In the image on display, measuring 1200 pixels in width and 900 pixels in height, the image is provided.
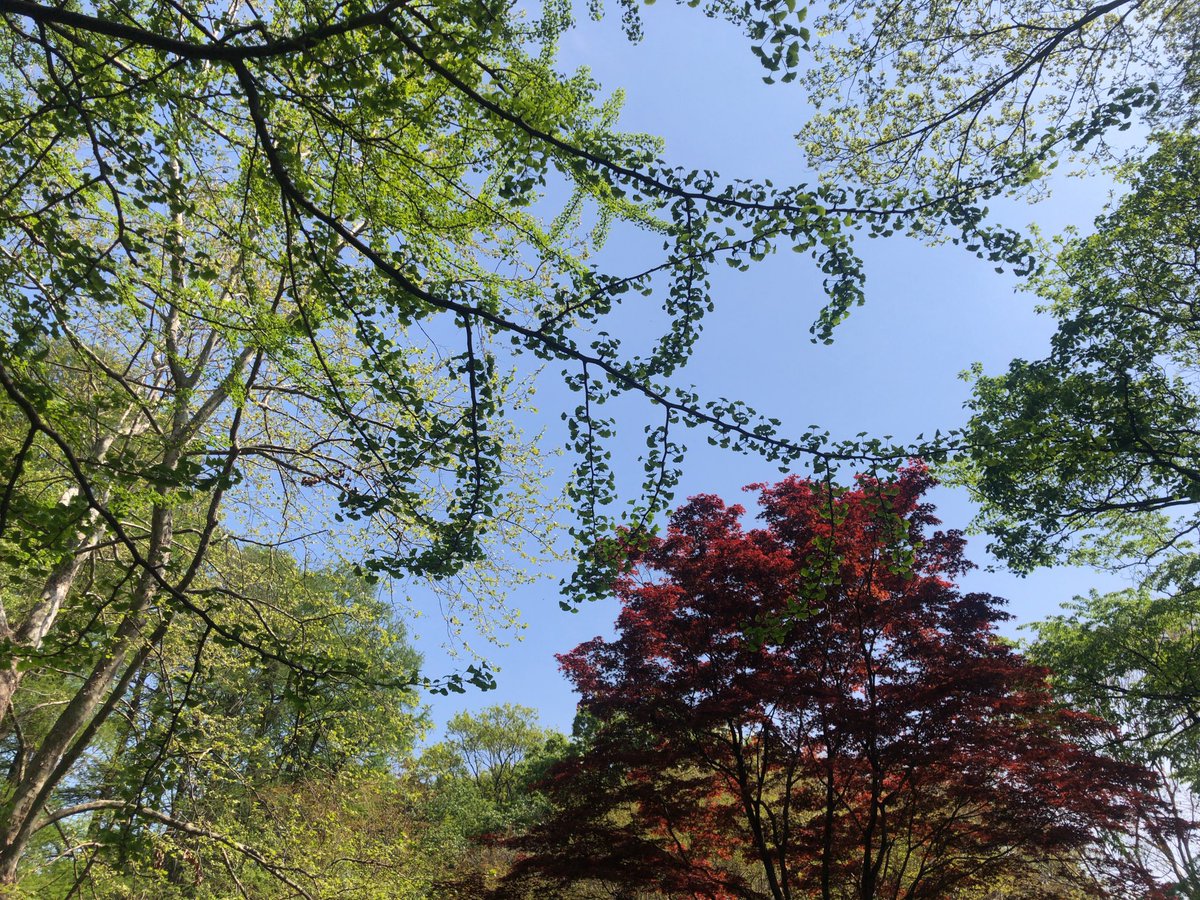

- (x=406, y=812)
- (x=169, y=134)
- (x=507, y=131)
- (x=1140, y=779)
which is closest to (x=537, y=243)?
(x=507, y=131)

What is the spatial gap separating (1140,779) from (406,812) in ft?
48.3

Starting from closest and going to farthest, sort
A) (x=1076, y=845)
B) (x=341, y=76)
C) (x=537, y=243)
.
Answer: (x=341, y=76)
(x=537, y=243)
(x=1076, y=845)

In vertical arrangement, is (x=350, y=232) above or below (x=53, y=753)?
above

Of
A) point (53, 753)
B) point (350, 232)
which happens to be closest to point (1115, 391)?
point (350, 232)

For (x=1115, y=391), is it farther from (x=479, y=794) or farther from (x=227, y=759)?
(x=479, y=794)

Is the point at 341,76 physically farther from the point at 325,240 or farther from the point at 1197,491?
the point at 1197,491

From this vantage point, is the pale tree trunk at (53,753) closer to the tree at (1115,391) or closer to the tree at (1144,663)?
the tree at (1115,391)

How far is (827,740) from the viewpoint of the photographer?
7203 mm

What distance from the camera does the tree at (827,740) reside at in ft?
22.1

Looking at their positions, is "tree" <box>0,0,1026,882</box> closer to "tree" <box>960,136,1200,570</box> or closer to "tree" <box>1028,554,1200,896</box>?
"tree" <box>960,136,1200,570</box>

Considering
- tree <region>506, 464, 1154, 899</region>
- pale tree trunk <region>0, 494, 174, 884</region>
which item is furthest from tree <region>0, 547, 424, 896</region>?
tree <region>506, 464, 1154, 899</region>

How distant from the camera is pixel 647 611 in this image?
25.4ft

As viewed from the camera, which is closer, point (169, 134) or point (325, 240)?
point (325, 240)

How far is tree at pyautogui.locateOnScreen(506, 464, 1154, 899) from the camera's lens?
22.1 ft
